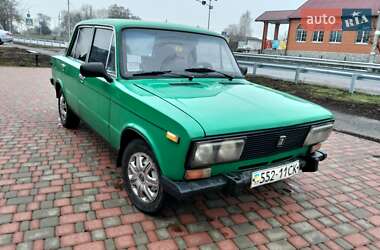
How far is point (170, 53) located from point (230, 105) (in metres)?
1.21

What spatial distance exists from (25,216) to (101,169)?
4.17ft

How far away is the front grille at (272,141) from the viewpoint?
2895 mm

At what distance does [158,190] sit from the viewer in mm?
3064

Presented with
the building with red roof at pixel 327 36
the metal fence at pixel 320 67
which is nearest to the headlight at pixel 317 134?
the metal fence at pixel 320 67

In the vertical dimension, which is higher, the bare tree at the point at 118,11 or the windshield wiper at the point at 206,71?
the bare tree at the point at 118,11

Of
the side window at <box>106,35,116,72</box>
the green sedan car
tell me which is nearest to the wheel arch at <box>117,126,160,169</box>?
the green sedan car

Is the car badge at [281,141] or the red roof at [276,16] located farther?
the red roof at [276,16]

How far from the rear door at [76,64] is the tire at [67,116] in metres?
0.32

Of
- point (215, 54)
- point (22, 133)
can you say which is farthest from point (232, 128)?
point (22, 133)

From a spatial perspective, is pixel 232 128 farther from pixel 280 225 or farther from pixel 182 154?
pixel 280 225

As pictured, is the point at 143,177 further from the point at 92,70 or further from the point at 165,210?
the point at 92,70

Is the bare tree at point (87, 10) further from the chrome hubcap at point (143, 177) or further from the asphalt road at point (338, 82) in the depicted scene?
the chrome hubcap at point (143, 177)

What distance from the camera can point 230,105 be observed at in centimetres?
308

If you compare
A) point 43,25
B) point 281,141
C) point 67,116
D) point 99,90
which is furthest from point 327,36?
point 43,25
